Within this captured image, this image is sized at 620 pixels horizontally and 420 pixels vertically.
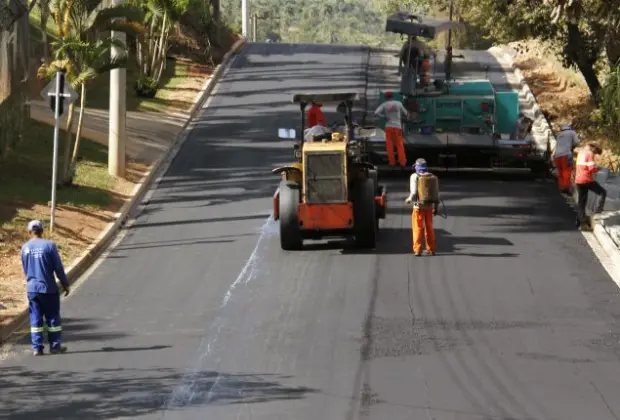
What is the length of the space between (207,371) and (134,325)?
9.12 feet

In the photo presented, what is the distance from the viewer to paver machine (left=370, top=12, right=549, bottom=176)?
91.8 feet

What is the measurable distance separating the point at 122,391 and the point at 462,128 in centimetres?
1702

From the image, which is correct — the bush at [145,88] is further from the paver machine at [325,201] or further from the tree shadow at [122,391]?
the tree shadow at [122,391]

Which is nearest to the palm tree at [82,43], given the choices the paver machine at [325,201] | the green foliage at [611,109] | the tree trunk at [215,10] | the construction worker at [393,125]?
the construction worker at [393,125]

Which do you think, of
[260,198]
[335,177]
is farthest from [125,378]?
[260,198]

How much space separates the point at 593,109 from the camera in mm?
38500

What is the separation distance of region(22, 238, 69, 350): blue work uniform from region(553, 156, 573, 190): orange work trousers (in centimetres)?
1364

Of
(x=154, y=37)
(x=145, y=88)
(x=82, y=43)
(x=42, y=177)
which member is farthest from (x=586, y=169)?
(x=154, y=37)

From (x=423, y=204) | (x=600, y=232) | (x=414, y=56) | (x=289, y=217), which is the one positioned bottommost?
(x=600, y=232)

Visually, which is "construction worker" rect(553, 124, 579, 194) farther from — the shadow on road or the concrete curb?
the concrete curb

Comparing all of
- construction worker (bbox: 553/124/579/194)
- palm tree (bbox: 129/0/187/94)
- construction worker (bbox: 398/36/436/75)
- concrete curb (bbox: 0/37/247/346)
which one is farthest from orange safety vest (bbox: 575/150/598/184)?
palm tree (bbox: 129/0/187/94)

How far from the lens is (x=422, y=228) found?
21.1 m

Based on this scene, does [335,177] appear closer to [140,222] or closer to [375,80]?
[140,222]

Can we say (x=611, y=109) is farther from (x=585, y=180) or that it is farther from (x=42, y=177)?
(x=42, y=177)
